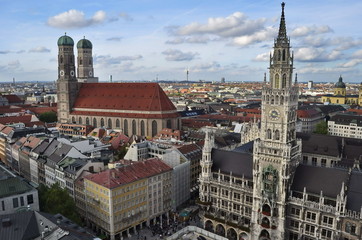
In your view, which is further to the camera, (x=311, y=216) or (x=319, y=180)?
(x=319, y=180)

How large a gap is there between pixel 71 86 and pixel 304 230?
145863 mm

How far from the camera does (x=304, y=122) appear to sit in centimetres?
18838

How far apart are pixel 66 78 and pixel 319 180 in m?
146

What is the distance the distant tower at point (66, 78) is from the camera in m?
174

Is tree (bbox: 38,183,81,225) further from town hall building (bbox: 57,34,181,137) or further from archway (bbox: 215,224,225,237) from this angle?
town hall building (bbox: 57,34,181,137)

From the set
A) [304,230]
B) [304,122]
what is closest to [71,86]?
[304,122]

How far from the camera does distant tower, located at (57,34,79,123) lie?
17438cm

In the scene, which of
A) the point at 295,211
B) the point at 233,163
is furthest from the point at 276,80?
the point at 295,211

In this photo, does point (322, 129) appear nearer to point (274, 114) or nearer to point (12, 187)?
point (274, 114)

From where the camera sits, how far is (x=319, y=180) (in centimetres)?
6738

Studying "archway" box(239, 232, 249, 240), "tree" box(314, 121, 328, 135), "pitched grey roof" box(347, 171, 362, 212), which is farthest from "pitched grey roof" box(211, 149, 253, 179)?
"tree" box(314, 121, 328, 135)

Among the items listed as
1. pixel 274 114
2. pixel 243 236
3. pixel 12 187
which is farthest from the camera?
pixel 243 236

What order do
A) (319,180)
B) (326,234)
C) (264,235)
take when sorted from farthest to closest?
(264,235) < (319,180) < (326,234)

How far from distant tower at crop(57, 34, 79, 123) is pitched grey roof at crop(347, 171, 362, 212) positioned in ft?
490
